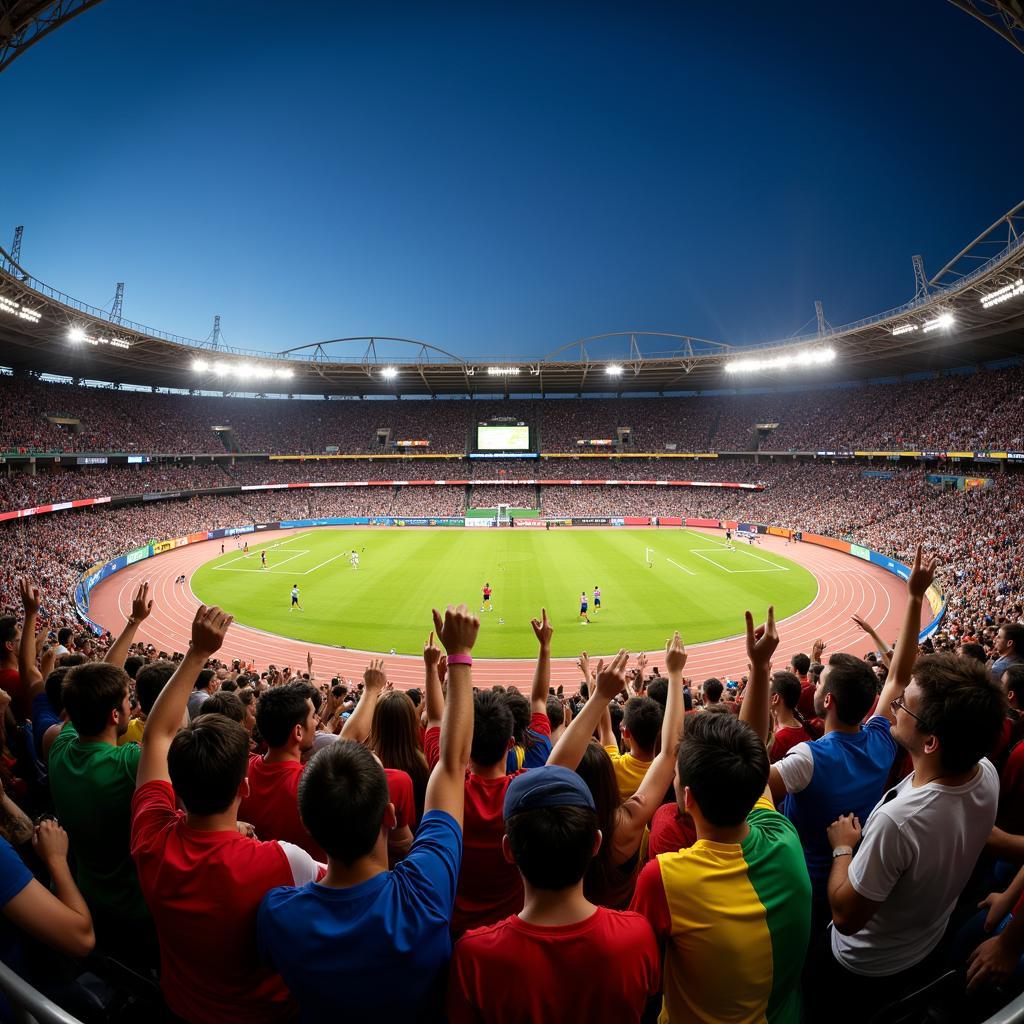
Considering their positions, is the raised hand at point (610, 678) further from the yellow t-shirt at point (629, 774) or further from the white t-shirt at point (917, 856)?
the white t-shirt at point (917, 856)

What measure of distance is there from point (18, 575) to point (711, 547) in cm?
4570

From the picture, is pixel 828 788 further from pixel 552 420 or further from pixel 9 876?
pixel 552 420

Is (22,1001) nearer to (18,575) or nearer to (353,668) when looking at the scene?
(353,668)

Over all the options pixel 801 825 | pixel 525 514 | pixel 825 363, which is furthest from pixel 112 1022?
pixel 825 363

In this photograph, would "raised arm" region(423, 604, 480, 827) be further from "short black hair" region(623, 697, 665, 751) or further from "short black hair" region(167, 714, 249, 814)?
"short black hair" region(623, 697, 665, 751)

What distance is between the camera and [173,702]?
3.22 metres

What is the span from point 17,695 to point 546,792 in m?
7.50

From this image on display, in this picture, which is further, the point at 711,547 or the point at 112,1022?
the point at 711,547

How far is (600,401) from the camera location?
7956 centimetres

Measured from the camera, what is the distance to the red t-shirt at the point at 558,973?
1900mm

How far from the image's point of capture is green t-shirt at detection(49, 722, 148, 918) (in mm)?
3355

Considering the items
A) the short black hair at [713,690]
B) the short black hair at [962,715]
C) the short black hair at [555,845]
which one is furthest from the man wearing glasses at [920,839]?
the short black hair at [713,690]

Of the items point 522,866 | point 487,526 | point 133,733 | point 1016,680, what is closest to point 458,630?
point 522,866

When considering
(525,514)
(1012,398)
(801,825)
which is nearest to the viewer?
(801,825)
